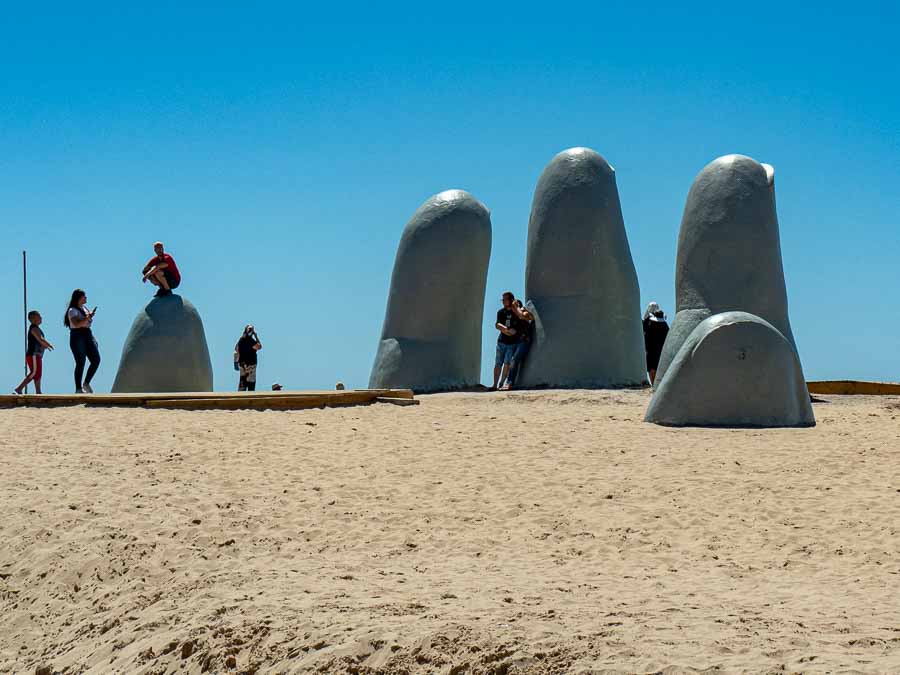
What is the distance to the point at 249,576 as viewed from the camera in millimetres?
6703

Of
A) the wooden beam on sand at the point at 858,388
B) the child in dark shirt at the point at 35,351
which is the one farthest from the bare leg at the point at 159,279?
the wooden beam on sand at the point at 858,388

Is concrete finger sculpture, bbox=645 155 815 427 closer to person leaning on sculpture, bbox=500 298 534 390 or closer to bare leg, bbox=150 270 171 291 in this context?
person leaning on sculpture, bbox=500 298 534 390

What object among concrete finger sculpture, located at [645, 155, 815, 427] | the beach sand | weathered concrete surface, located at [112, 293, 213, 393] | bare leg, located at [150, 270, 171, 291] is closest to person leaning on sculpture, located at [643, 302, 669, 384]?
concrete finger sculpture, located at [645, 155, 815, 427]

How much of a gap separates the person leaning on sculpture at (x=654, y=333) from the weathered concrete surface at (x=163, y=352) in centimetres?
579

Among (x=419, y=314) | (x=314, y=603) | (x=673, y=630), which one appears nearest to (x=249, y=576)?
(x=314, y=603)

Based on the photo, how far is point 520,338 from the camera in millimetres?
14438

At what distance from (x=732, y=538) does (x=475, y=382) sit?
8.13m

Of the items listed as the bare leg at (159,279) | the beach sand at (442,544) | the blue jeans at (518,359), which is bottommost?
the beach sand at (442,544)

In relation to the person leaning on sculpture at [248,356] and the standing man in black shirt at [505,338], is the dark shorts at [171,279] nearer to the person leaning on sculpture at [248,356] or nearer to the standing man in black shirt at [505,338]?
the person leaning on sculpture at [248,356]

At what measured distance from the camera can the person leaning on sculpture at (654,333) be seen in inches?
603

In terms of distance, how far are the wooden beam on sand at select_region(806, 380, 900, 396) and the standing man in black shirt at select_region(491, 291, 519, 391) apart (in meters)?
4.28

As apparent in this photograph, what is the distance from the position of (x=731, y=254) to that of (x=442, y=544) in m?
7.09

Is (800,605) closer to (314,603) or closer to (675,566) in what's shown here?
(675,566)

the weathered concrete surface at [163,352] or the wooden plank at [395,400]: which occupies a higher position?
the weathered concrete surface at [163,352]
